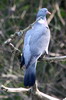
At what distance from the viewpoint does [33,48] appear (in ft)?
14.9

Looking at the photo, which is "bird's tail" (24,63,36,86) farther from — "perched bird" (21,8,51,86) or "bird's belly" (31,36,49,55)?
"bird's belly" (31,36,49,55)

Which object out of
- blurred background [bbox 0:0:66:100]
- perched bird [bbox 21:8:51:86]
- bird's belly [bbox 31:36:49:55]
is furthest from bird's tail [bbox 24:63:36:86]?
blurred background [bbox 0:0:66:100]

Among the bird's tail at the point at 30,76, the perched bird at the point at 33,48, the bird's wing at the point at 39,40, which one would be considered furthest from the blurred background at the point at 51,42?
the bird's tail at the point at 30,76

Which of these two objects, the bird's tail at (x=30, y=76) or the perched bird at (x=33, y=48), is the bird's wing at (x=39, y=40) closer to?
the perched bird at (x=33, y=48)

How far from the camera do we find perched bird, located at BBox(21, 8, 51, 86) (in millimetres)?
4223

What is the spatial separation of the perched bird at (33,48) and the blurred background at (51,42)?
1650mm

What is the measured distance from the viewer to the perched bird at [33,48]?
4.22 m

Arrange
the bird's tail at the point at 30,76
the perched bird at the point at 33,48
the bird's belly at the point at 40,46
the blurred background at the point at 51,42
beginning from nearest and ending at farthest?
1. the bird's tail at the point at 30,76
2. the perched bird at the point at 33,48
3. the bird's belly at the point at 40,46
4. the blurred background at the point at 51,42

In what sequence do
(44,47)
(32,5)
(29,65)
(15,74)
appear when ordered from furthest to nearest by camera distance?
(32,5) < (15,74) < (44,47) < (29,65)

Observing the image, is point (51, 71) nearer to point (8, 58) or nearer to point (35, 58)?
point (8, 58)

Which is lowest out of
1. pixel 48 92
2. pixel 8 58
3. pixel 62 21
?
pixel 48 92

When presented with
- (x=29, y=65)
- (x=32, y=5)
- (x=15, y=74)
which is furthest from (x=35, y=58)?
(x=32, y=5)

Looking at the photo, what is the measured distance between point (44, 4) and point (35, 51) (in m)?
2.77

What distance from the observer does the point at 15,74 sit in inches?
261
